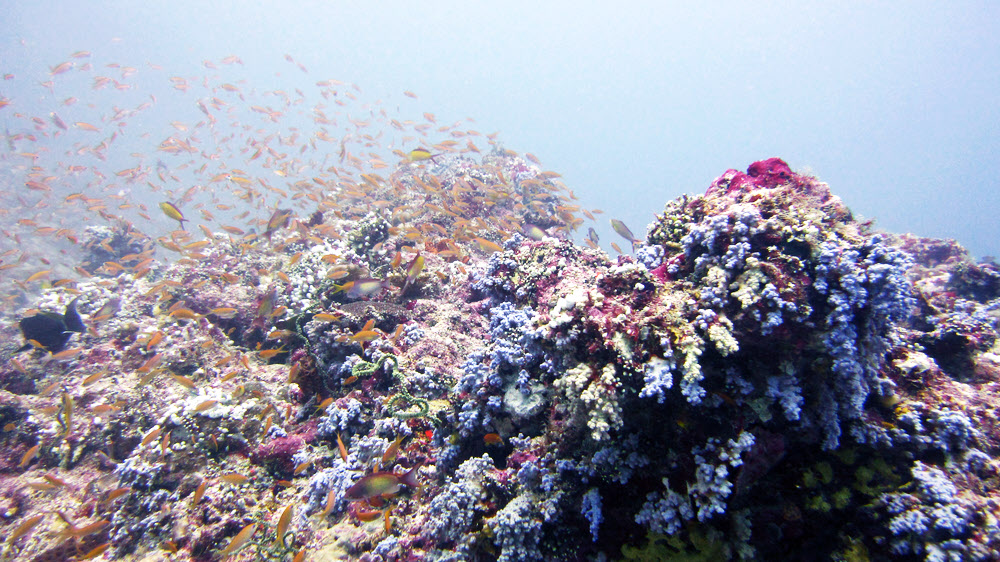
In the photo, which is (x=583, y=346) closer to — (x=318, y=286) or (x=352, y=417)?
(x=352, y=417)

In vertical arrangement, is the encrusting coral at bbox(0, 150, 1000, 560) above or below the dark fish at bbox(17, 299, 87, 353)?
above

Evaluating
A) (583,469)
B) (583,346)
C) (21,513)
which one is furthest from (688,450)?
(21,513)

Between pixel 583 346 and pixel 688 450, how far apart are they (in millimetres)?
980

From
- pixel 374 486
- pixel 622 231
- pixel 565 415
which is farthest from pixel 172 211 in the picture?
pixel 622 231

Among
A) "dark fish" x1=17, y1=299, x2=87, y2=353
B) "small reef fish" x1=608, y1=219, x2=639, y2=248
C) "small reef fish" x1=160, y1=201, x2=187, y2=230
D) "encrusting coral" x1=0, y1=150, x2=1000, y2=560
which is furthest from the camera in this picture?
"small reef fish" x1=608, y1=219, x2=639, y2=248

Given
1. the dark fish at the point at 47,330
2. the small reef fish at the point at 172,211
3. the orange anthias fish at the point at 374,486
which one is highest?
the small reef fish at the point at 172,211

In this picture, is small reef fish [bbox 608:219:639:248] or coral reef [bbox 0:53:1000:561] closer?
coral reef [bbox 0:53:1000:561]

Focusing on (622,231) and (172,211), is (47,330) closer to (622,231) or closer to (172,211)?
(172,211)

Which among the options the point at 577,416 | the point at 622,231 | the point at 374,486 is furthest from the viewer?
the point at 622,231

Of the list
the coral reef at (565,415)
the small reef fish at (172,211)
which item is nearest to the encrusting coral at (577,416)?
the coral reef at (565,415)

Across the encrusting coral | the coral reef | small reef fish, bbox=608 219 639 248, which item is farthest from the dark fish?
small reef fish, bbox=608 219 639 248

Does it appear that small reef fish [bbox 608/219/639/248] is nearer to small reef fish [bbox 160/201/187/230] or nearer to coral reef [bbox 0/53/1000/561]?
coral reef [bbox 0/53/1000/561]

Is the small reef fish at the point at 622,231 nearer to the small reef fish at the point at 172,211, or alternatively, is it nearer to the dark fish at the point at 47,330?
the small reef fish at the point at 172,211

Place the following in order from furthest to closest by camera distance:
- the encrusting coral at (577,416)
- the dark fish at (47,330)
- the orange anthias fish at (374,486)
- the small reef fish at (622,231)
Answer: the small reef fish at (622,231)
the dark fish at (47,330)
the orange anthias fish at (374,486)
the encrusting coral at (577,416)
